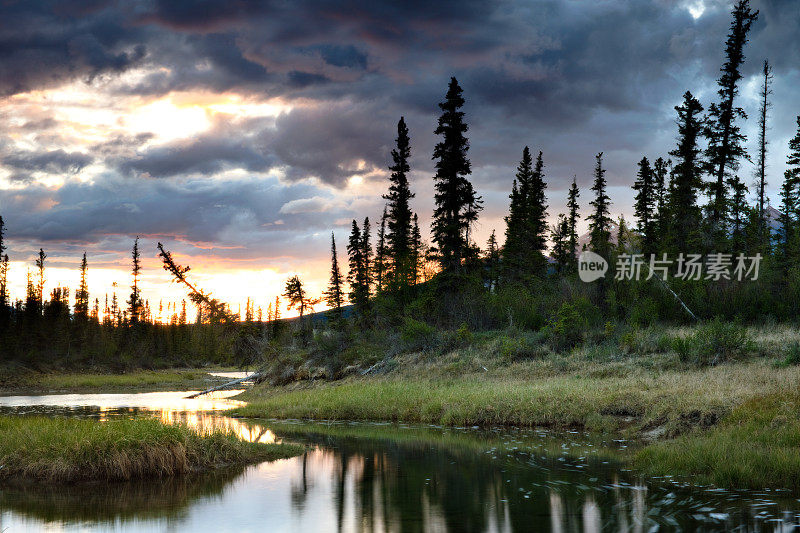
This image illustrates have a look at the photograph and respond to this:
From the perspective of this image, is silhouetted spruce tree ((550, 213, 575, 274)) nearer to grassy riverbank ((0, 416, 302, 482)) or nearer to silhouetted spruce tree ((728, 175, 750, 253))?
silhouetted spruce tree ((728, 175, 750, 253))

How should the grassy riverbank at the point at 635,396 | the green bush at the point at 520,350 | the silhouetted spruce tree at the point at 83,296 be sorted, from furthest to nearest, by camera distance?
the silhouetted spruce tree at the point at 83,296 → the green bush at the point at 520,350 → the grassy riverbank at the point at 635,396

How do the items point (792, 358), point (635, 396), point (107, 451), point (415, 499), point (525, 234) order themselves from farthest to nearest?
point (525, 234) → point (792, 358) → point (635, 396) → point (107, 451) → point (415, 499)

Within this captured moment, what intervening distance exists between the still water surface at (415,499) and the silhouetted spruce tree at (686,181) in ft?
112

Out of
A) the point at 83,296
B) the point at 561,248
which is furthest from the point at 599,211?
the point at 83,296

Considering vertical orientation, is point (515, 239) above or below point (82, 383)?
above

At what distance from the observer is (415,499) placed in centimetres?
1280

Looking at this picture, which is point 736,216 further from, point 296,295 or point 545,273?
point 296,295

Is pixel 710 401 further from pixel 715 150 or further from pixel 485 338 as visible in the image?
pixel 715 150

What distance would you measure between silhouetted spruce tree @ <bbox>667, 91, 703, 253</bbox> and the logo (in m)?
6.08

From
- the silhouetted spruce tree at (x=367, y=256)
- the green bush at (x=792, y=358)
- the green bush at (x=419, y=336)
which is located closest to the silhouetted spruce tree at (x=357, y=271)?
the silhouetted spruce tree at (x=367, y=256)

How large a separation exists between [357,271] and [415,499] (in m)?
59.4

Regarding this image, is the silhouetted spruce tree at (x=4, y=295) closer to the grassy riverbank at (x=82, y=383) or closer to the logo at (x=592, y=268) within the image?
the grassy riverbank at (x=82, y=383)

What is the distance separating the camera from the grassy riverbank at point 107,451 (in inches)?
565

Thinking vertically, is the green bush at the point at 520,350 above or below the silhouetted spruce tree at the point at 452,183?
below
